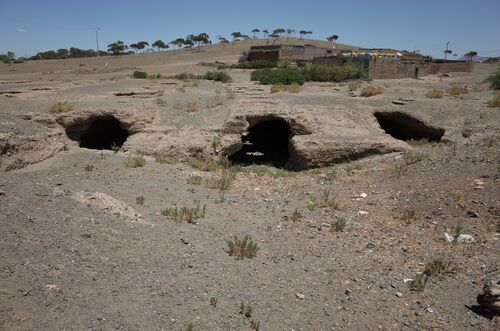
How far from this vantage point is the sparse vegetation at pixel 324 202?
25.1 feet

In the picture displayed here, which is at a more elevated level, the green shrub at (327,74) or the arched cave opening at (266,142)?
the green shrub at (327,74)

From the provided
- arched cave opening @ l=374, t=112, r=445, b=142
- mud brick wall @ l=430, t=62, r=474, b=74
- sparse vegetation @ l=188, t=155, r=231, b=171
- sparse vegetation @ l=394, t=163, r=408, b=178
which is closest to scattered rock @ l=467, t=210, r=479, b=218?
sparse vegetation @ l=394, t=163, r=408, b=178

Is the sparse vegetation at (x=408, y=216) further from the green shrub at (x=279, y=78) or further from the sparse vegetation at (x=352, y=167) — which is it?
the green shrub at (x=279, y=78)

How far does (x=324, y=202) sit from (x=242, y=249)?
107 inches

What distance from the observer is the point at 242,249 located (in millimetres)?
5621

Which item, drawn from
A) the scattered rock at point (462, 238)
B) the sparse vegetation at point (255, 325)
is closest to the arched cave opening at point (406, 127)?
the scattered rock at point (462, 238)

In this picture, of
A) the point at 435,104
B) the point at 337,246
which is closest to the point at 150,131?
the point at 337,246

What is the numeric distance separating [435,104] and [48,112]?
1064 cm

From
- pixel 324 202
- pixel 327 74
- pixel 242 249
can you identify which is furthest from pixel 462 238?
pixel 327 74

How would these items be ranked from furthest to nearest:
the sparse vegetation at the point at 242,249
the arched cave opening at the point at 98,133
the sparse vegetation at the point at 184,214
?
the arched cave opening at the point at 98,133
the sparse vegetation at the point at 184,214
the sparse vegetation at the point at 242,249

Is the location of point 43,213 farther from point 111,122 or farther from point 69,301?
point 111,122

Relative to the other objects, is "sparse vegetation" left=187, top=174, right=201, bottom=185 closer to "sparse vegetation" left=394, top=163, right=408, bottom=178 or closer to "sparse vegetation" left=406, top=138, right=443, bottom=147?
"sparse vegetation" left=394, top=163, right=408, bottom=178

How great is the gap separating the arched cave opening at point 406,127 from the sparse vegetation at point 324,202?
4927 millimetres

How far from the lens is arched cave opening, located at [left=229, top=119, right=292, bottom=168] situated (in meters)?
13.3
